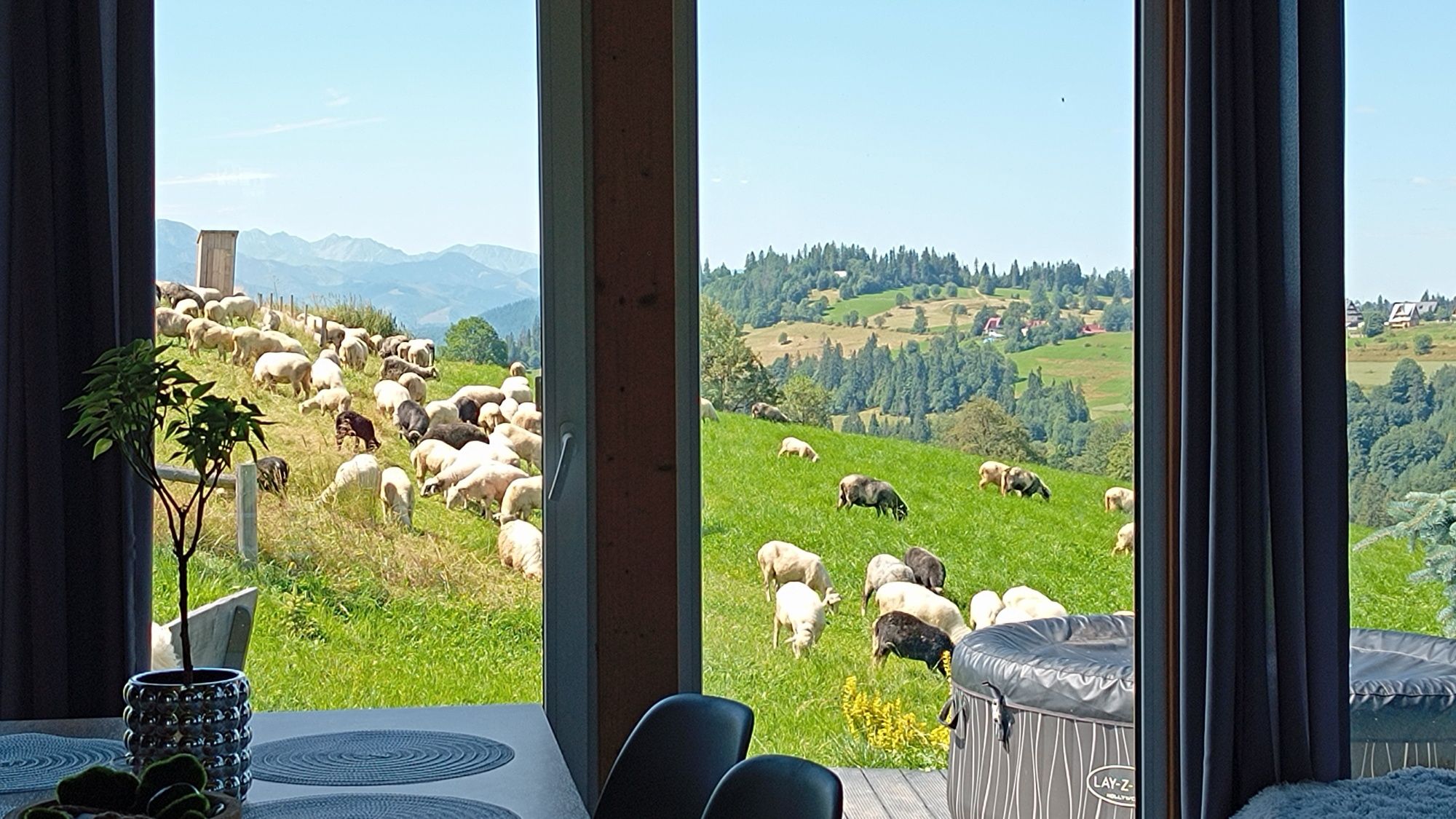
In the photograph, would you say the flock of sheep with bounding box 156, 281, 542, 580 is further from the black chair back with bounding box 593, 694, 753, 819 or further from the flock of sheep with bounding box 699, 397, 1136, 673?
the black chair back with bounding box 593, 694, 753, 819

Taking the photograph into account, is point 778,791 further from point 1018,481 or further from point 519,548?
point 1018,481

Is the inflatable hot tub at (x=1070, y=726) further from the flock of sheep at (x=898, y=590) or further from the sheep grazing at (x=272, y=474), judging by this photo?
the sheep grazing at (x=272, y=474)

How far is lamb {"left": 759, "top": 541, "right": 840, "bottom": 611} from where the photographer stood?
113 inches

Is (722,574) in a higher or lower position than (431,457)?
lower

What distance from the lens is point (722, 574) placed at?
2.85 m

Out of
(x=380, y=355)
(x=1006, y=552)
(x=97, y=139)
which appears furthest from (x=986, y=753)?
(x=97, y=139)

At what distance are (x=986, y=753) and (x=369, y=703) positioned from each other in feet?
4.10

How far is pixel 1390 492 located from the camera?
295cm

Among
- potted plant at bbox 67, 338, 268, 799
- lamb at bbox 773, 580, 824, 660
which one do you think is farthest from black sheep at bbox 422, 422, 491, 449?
potted plant at bbox 67, 338, 268, 799

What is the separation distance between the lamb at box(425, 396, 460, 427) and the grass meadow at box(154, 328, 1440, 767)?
3 cm

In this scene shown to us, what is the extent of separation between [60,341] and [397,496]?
676mm

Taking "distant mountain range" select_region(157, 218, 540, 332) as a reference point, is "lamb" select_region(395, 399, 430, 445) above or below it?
below

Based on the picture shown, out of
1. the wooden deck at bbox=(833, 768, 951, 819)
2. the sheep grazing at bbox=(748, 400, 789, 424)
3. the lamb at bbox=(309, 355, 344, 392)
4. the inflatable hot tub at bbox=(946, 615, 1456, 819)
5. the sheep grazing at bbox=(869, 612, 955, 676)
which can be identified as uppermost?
the lamb at bbox=(309, 355, 344, 392)

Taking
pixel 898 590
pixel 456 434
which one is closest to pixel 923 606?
pixel 898 590
